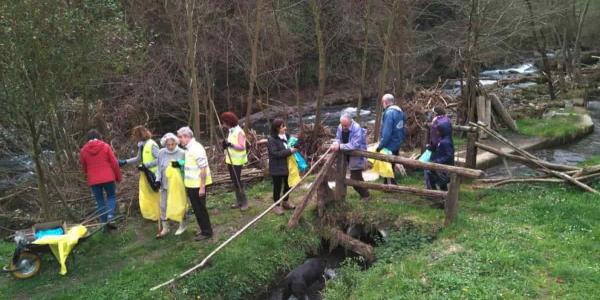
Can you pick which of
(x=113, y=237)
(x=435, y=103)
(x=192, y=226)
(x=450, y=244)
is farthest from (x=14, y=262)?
(x=435, y=103)

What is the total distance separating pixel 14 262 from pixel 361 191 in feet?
18.9

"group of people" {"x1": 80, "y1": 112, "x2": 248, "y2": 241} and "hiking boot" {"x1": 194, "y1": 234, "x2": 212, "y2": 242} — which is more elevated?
"group of people" {"x1": 80, "y1": 112, "x2": 248, "y2": 241}

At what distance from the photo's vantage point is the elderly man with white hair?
8500 mm

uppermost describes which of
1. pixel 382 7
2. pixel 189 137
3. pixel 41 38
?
pixel 382 7

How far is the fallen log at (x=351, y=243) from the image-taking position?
7.74m

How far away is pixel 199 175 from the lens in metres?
7.62

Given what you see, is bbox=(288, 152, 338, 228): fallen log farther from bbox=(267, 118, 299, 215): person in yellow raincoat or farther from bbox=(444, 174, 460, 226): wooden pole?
bbox=(444, 174, 460, 226): wooden pole

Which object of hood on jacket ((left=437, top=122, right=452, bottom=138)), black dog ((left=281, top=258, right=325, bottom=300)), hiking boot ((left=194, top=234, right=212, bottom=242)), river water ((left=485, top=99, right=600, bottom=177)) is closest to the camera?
black dog ((left=281, top=258, right=325, bottom=300))

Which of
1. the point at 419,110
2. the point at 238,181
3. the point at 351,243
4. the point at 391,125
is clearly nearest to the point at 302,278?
the point at 351,243

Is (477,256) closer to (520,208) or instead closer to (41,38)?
(520,208)

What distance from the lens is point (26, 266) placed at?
738 cm

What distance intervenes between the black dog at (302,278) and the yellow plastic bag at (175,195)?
7.05 feet

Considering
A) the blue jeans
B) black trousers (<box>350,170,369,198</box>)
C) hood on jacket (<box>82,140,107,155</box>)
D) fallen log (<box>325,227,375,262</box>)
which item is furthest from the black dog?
hood on jacket (<box>82,140,107,155</box>)

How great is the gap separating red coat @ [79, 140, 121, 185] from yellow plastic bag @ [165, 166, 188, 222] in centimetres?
129
